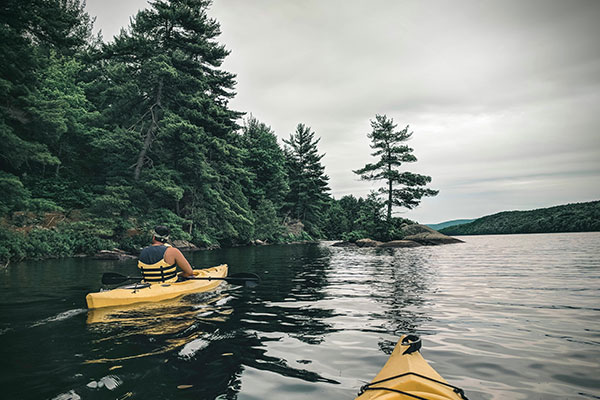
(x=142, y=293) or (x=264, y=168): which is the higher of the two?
(x=264, y=168)

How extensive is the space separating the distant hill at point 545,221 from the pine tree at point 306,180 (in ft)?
115

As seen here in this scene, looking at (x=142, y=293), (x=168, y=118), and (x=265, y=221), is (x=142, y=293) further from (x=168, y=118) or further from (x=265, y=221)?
(x=265, y=221)

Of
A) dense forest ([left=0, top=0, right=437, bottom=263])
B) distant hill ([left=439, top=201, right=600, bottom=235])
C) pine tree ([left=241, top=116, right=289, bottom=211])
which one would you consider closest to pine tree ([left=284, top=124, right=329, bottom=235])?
pine tree ([left=241, top=116, right=289, bottom=211])

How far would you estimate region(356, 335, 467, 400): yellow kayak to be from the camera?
2045 millimetres

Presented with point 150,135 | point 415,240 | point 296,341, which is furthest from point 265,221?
point 296,341

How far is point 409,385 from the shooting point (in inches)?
84.6

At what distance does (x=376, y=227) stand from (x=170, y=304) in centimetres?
2465

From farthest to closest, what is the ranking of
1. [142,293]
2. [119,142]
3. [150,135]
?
[150,135] < [119,142] < [142,293]

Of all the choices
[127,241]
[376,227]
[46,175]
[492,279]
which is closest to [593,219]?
[376,227]

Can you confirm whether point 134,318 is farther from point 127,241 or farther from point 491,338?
point 127,241

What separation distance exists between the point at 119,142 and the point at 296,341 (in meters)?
22.3

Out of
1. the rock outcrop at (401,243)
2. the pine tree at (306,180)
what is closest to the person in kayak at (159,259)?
the rock outcrop at (401,243)

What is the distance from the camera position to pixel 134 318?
5598 mm

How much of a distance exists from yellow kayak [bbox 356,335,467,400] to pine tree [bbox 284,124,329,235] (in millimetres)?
51195
